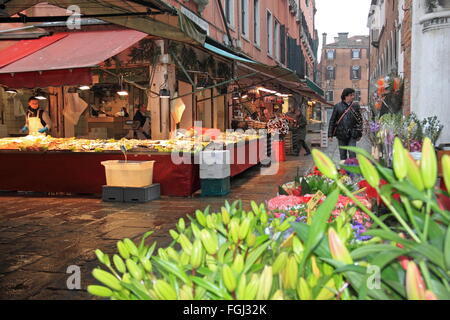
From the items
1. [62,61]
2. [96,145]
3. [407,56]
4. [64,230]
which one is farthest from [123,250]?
[407,56]

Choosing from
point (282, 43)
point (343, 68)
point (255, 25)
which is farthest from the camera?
point (343, 68)

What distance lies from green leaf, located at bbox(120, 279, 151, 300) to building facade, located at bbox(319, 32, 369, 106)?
65207 millimetres

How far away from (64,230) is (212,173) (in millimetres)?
3291

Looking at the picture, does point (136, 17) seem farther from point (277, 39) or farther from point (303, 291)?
point (277, 39)

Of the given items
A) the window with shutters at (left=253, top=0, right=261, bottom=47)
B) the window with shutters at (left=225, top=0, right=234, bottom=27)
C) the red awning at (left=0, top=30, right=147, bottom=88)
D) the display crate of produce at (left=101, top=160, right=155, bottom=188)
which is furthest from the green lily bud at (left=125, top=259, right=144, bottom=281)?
the window with shutters at (left=253, top=0, right=261, bottom=47)

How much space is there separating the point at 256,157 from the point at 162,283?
11630 mm

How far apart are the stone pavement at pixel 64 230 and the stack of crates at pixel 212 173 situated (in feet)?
0.68

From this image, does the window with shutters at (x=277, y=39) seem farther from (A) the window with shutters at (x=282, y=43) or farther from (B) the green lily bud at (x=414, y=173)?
(B) the green lily bud at (x=414, y=173)

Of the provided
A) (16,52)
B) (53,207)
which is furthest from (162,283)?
(16,52)

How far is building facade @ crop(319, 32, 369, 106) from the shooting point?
6456 centimetres

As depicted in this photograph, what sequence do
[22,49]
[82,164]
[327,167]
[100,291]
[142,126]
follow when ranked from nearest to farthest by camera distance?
1. [327,167]
2. [100,291]
3. [82,164]
4. [22,49]
5. [142,126]

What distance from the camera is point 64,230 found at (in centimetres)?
601

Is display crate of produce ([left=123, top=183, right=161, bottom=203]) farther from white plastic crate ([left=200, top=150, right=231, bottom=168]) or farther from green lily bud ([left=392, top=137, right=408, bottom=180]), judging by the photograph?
green lily bud ([left=392, top=137, right=408, bottom=180])

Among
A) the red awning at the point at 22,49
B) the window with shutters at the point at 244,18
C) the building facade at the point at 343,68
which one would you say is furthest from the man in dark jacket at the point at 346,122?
the building facade at the point at 343,68
